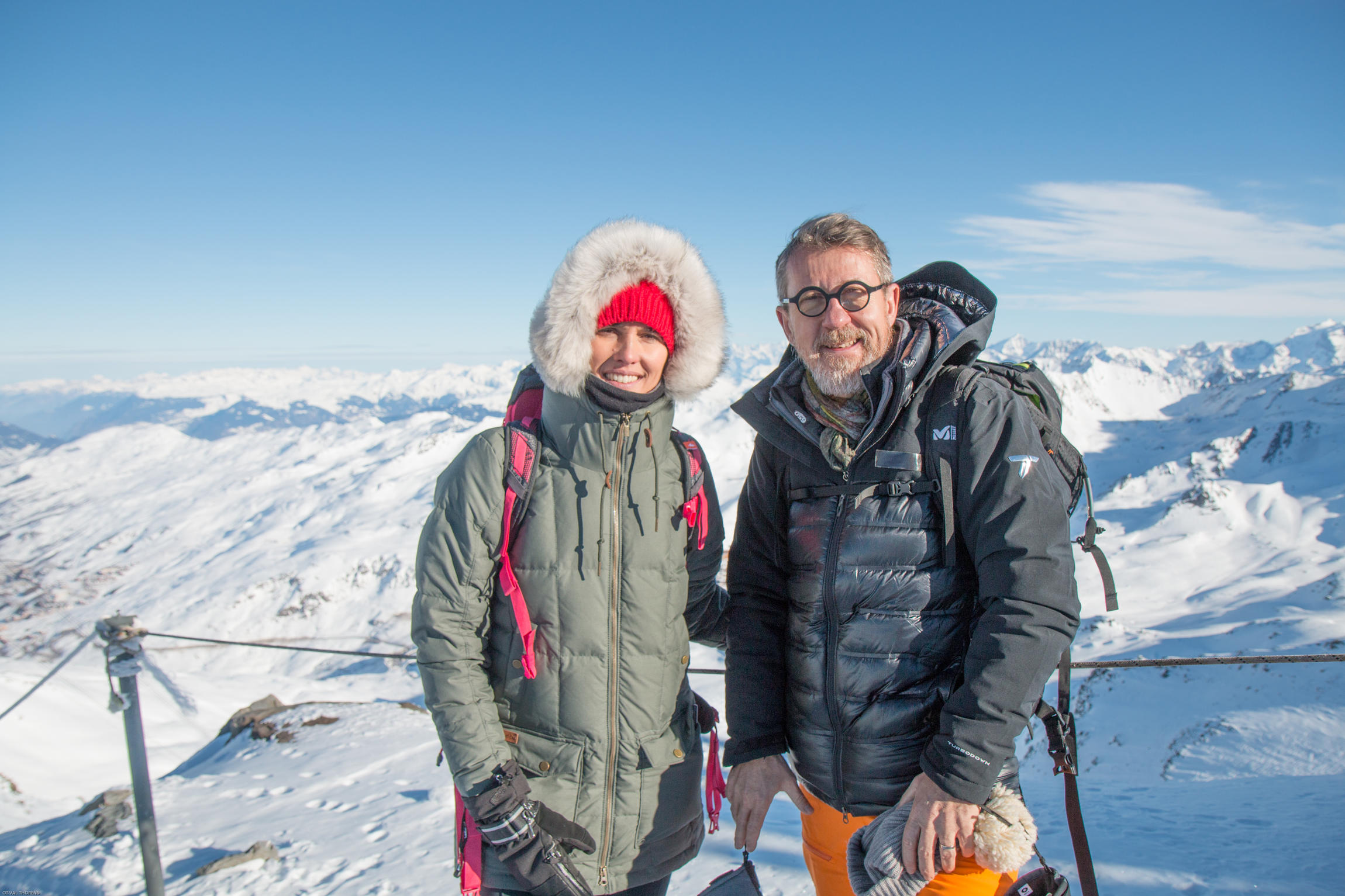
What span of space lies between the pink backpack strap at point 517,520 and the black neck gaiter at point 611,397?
368 millimetres

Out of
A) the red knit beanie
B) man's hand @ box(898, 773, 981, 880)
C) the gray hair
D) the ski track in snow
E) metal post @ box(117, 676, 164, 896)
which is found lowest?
the ski track in snow

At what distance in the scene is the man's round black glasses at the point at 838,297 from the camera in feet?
9.04

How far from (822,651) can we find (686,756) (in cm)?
91

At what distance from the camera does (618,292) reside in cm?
301

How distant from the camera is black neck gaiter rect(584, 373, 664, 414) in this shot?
2947 millimetres

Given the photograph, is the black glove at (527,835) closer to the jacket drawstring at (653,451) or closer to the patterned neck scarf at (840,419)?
the jacket drawstring at (653,451)

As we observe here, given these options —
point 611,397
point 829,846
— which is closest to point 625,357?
point 611,397

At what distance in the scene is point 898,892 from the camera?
2365 mm

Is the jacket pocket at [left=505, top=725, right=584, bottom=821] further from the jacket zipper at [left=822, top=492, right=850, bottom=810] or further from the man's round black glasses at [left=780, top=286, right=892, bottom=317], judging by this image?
the man's round black glasses at [left=780, top=286, right=892, bottom=317]

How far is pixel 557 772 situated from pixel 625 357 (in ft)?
6.07

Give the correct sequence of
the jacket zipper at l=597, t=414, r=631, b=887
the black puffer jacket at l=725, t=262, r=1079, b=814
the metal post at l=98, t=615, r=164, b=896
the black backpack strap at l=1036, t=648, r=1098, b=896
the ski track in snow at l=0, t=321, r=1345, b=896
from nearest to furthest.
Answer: the black puffer jacket at l=725, t=262, r=1079, b=814
the black backpack strap at l=1036, t=648, r=1098, b=896
the jacket zipper at l=597, t=414, r=631, b=887
the metal post at l=98, t=615, r=164, b=896
the ski track in snow at l=0, t=321, r=1345, b=896

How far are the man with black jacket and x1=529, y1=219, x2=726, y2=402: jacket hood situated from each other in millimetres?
354

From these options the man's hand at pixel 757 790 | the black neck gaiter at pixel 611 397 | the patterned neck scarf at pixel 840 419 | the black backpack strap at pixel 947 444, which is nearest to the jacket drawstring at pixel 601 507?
the black neck gaiter at pixel 611 397

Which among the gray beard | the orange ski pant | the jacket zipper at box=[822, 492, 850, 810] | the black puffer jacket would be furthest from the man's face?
the orange ski pant
